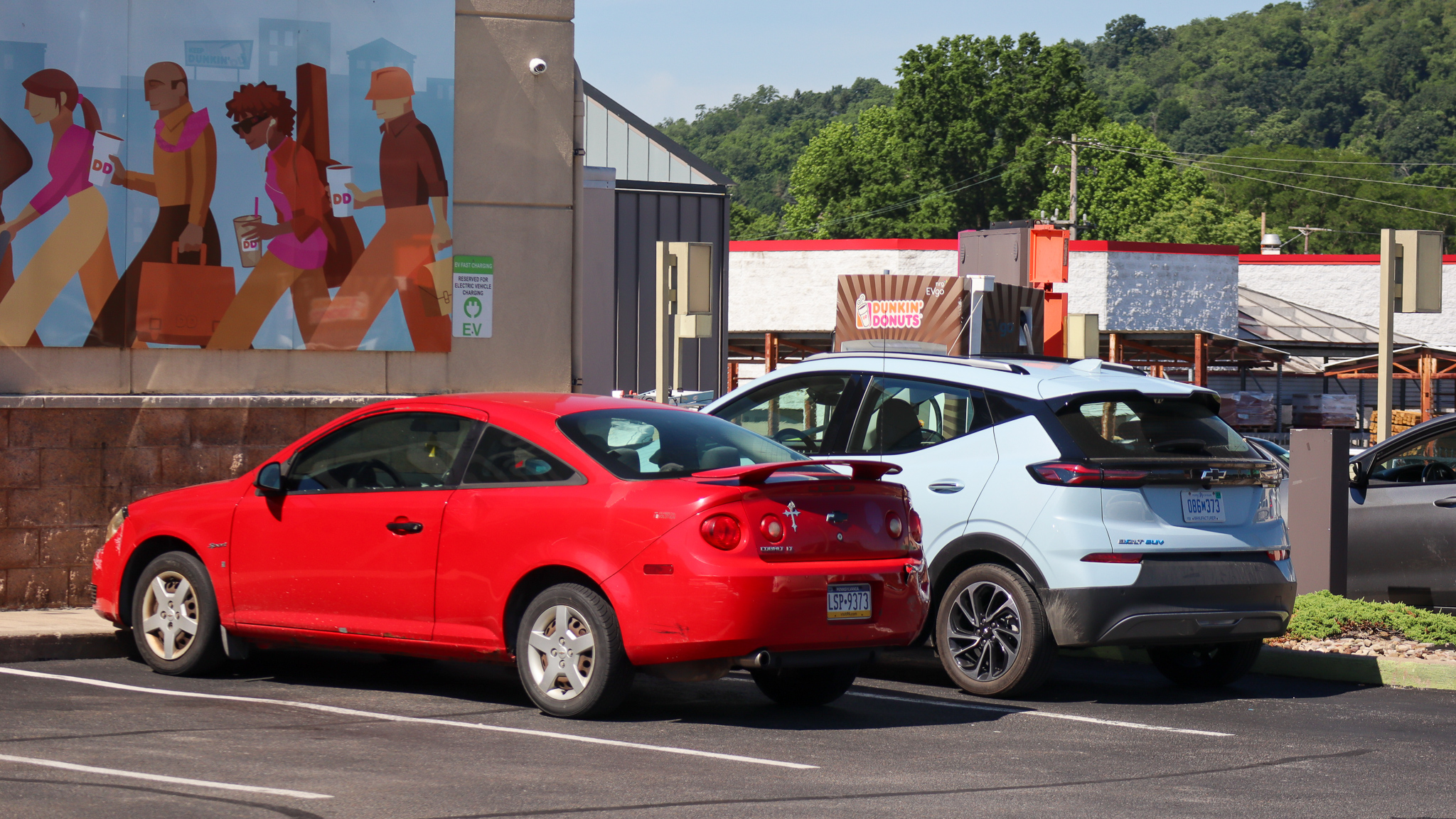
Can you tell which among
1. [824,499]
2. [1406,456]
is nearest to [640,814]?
[824,499]

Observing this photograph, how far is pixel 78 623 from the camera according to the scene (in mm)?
9688

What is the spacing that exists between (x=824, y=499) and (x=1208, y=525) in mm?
2197

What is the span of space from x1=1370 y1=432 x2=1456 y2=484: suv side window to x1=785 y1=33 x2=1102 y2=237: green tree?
74071 mm

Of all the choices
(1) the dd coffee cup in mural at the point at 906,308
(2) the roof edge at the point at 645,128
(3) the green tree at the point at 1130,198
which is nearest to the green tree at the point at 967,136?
(3) the green tree at the point at 1130,198

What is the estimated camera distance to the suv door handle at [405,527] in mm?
7719

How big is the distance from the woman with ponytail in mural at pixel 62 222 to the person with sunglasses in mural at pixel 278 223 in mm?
947

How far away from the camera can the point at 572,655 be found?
Answer: 723cm

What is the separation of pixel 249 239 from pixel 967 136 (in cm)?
7721

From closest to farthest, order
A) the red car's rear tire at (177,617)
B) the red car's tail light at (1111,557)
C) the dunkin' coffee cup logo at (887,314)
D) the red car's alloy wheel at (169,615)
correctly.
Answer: the red car's tail light at (1111,557) → the red car's rear tire at (177,617) → the red car's alloy wheel at (169,615) → the dunkin' coffee cup logo at (887,314)

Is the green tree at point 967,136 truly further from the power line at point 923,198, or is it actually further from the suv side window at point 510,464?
the suv side window at point 510,464

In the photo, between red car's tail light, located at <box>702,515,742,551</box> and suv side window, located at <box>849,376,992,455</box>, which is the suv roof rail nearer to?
suv side window, located at <box>849,376,992,455</box>

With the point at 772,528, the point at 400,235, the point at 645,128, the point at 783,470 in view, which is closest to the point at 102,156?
the point at 400,235

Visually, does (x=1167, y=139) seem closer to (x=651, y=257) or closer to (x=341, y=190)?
(x=651, y=257)

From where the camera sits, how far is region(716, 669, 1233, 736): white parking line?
297 inches
